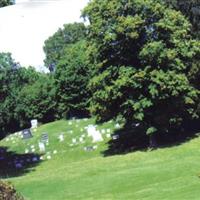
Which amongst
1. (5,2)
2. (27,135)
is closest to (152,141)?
(5,2)

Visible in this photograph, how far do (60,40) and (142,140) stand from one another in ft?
173

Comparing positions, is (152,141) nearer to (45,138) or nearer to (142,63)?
(142,63)

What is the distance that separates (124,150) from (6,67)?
10.6 metres

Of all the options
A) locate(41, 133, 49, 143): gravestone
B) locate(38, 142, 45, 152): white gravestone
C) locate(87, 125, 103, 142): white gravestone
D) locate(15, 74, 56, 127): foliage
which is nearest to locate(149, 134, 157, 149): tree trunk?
Result: locate(87, 125, 103, 142): white gravestone

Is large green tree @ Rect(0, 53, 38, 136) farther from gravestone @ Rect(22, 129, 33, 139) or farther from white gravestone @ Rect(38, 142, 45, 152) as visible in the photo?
white gravestone @ Rect(38, 142, 45, 152)

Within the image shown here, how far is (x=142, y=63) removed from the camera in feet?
133

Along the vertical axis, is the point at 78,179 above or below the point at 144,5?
below

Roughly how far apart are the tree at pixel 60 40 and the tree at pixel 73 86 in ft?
75.4

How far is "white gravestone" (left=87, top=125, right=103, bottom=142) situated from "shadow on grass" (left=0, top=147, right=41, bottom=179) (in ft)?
17.2

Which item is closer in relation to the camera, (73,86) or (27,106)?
(73,86)

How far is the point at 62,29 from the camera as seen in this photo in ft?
313

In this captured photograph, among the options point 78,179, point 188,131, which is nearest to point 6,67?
point 188,131

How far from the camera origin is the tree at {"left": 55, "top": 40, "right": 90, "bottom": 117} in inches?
2682

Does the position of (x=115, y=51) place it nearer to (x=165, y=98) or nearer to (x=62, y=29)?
(x=165, y=98)
